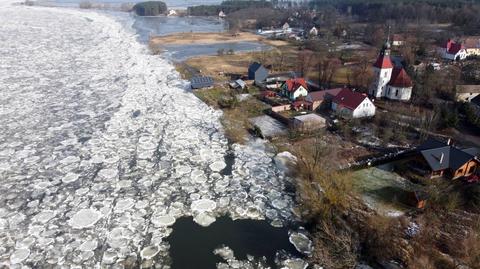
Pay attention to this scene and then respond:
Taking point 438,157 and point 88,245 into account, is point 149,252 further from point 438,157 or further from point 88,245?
point 438,157

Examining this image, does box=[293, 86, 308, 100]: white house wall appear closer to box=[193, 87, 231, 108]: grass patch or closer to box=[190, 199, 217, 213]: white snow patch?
box=[193, 87, 231, 108]: grass patch

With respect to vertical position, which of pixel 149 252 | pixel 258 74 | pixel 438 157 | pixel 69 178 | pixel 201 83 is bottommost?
pixel 149 252

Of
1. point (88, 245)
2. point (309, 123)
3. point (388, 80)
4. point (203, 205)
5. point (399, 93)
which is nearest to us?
point (88, 245)

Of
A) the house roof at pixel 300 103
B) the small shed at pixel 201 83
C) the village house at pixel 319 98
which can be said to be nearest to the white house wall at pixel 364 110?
the village house at pixel 319 98

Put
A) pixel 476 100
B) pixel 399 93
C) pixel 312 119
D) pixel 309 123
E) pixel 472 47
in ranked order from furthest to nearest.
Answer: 1. pixel 472 47
2. pixel 399 93
3. pixel 476 100
4. pixel 312 119
5. pixel 309 123

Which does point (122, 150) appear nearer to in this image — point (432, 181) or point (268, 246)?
point (268, 246)

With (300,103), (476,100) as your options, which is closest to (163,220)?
(300,103)

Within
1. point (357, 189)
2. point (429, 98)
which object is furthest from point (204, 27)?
point (357, 189)
